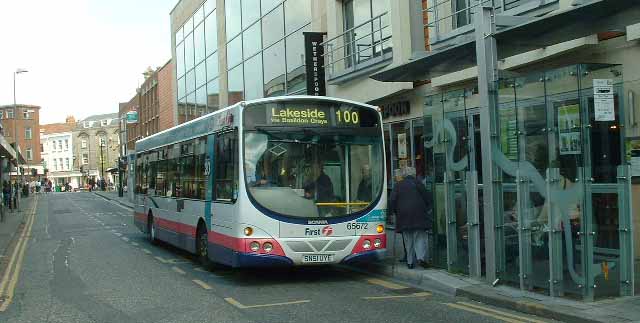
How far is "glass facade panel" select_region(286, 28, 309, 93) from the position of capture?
1997 cm

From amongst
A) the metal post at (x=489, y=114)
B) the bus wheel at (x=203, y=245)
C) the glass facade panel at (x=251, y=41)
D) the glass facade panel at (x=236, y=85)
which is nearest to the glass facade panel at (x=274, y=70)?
the glass facade panel at (x=251, y=41)

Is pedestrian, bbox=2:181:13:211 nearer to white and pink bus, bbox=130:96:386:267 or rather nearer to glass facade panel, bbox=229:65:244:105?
glass facade panel, bbox=229:65:244:105

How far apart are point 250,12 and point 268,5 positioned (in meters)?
1.96

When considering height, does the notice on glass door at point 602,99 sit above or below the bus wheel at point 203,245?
above

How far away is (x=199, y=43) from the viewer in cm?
3195

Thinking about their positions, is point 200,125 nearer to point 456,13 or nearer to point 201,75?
point 456,13

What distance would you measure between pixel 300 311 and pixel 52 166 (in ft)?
412

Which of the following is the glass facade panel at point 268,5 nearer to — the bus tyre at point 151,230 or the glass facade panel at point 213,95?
the glass facade panel at point 213,95

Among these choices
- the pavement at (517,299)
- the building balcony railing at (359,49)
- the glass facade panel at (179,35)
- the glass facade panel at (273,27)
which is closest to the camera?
the pavement at (517,299)

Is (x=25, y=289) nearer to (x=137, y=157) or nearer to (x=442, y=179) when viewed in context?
(x=442, y=179)

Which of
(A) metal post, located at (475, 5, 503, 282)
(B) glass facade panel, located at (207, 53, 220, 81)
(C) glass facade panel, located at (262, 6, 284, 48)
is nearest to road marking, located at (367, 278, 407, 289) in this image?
(A) metal post, located at (475, 5, 503, 282)

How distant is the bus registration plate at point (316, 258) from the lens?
935cm

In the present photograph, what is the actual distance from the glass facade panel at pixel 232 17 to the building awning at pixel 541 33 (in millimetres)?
16112

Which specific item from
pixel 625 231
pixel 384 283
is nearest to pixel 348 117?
pixel 384 283
